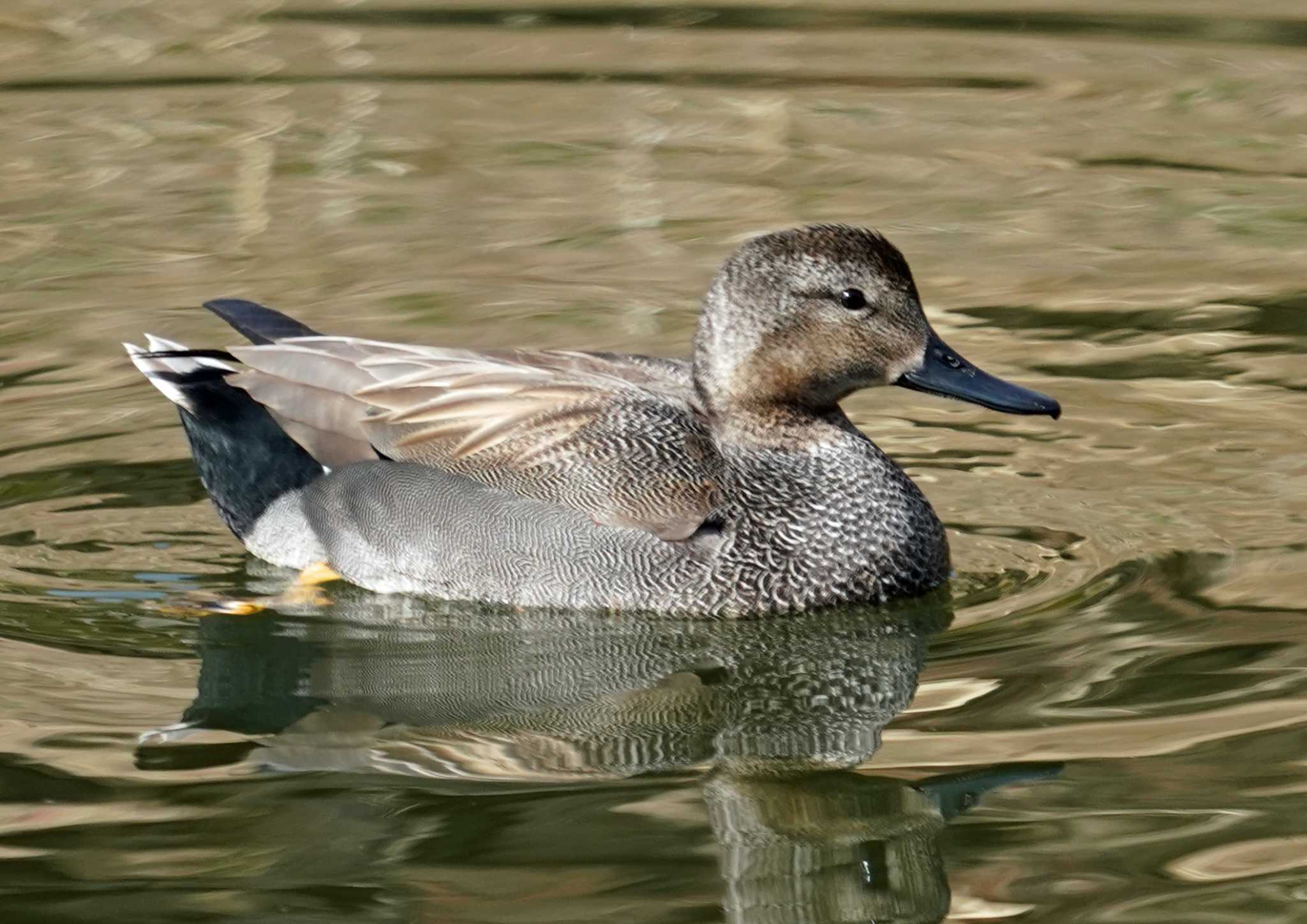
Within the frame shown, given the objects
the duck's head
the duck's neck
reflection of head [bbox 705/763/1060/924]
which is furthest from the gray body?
reflection of head [bbox 705/763/1060/924]

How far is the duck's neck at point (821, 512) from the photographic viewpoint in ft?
22.5

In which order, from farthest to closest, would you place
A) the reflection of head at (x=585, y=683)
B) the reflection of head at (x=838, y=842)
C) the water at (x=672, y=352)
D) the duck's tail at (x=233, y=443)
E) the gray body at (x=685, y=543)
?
the duck's tail at (x=233, y=443) < the gray body at (x=685, y=543) < the reflection of head at (x=585, y=683) < the water at (x=672, y=352) < the reflection of head at (x=838, y=842)

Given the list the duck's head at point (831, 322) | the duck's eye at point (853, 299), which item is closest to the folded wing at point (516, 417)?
the duck's head at point (831, 322)

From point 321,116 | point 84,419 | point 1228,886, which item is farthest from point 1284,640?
point 321,116

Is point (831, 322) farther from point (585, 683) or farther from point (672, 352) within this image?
point (672, 352)

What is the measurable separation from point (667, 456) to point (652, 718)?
1029 mm

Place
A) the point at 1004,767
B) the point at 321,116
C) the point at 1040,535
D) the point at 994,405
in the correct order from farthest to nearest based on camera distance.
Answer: the point at 321,116 < the point at 1040,535 < the point at 994,405 < the point at 1004,767

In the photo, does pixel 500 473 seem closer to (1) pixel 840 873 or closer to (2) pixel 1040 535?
(2) pixel 1040 535

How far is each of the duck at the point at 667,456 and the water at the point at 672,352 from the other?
6.4 inches

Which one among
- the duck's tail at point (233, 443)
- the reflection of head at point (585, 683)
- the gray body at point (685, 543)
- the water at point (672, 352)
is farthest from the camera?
the duck's tail at point (233, 443)

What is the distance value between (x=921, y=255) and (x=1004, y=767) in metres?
5.37

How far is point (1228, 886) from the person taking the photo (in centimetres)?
485

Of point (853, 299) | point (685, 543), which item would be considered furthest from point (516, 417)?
point (853, 299)

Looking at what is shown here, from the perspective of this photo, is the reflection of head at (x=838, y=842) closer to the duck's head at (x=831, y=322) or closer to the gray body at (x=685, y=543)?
the gray body at (x=685, y=543)
